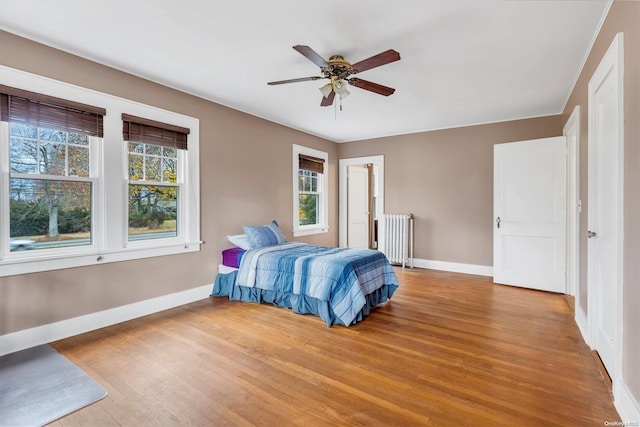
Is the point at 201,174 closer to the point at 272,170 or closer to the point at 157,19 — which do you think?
the point at 272,170

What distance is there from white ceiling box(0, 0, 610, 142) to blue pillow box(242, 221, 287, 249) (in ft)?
5.61

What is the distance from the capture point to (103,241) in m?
3.03

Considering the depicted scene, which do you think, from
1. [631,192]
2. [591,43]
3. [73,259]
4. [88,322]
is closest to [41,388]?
[88,322]

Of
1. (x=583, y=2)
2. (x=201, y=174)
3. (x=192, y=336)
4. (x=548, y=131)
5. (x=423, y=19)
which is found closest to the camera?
(x=583, y=2)

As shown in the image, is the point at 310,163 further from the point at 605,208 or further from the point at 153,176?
the point at 605,208

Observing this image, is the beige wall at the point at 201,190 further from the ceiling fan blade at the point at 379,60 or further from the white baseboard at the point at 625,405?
the white baseboard at the point at 625,405

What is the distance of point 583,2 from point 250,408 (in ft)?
11.0

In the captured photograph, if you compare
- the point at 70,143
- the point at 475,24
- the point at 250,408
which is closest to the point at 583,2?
the point at 475,24

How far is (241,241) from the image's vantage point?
163 inches

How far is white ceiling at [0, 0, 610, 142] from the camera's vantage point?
7.15ft

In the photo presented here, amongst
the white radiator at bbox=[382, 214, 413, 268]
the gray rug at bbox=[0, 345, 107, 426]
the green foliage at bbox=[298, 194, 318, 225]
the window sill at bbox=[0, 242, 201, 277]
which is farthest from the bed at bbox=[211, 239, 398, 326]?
the white radiator at bbox=[382, 214, 413, 268]

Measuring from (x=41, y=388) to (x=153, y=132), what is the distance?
2469mm

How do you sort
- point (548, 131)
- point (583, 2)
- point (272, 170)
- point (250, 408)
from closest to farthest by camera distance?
point (250, 408), point (583, 2), point (548, 131), point (272, 170)

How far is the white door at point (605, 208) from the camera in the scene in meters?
1.85
